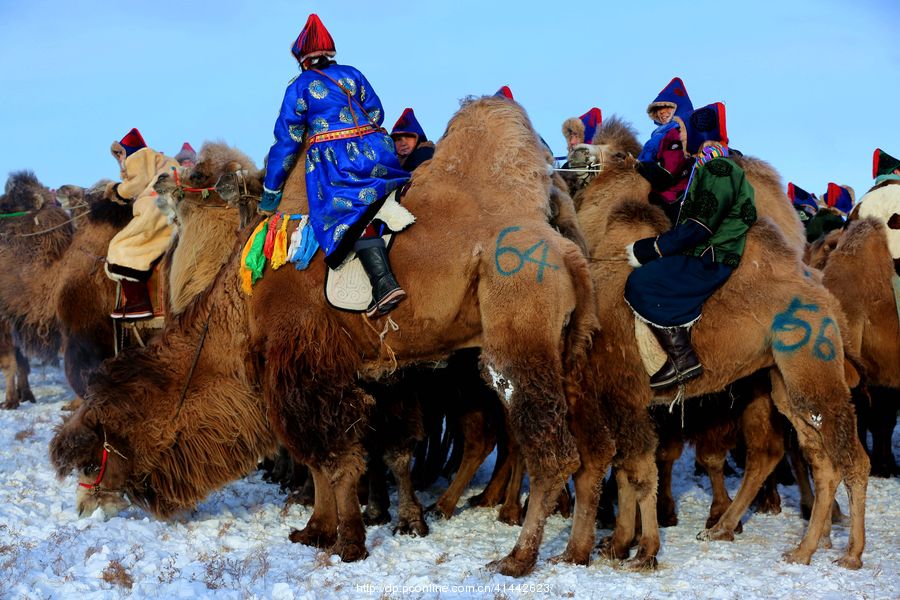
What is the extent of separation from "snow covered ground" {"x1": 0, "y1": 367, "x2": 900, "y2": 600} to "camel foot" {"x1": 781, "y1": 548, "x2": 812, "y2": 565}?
0.28ft

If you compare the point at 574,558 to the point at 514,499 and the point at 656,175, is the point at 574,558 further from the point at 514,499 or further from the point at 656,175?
the point at 656,175

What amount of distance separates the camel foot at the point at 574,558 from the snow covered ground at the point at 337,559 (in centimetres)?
7

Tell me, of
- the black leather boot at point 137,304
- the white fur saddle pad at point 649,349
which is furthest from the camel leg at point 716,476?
the black leather boot at point 137,304

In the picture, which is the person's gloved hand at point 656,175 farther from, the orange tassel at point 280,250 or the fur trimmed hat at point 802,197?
the fur trimmed hat at point 802,197

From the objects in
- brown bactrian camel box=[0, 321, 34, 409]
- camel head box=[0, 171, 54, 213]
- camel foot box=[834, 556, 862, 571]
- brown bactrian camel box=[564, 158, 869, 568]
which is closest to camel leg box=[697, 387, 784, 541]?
brown bactrian camel box=[564, 158, 869, 568]

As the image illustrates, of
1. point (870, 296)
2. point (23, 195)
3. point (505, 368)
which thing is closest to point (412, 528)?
point (505, 368)

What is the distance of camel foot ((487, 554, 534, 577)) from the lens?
5.36 m

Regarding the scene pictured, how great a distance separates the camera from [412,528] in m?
6.61

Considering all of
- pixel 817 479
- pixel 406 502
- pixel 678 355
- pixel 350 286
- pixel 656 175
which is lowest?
pixel 406 502

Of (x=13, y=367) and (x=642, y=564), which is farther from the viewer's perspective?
(x=13, y=367)

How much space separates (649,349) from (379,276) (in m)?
1.85

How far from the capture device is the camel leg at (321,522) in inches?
244

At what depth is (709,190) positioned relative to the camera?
6012mm

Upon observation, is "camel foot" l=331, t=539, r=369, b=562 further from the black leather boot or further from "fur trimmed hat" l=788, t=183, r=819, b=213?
"fur trimmed hat" l=788, t=183, r=819, b=213
